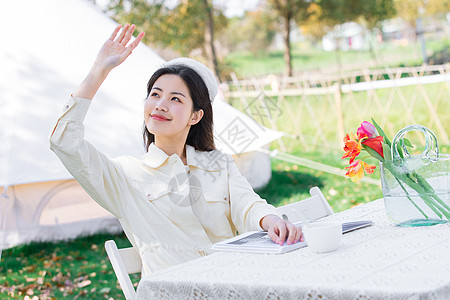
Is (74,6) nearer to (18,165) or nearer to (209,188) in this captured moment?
(18,165)

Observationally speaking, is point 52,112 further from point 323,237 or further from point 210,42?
point 210,42

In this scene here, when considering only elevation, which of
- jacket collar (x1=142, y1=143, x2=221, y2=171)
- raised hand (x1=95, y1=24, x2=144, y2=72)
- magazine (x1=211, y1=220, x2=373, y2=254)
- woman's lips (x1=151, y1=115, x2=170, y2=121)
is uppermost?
raised hand (x1=95, y1=24, x2=144, y2=72)

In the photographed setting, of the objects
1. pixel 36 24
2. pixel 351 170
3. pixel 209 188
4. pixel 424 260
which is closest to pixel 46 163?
pixel 36 24

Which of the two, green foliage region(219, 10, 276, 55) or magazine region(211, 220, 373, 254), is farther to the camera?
green foliage region(219, 10, 276, 55)

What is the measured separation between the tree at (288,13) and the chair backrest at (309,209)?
14.9 m

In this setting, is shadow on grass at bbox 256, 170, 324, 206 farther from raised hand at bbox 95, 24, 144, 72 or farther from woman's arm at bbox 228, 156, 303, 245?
raised hand at bbox 95, 24, 144, 72

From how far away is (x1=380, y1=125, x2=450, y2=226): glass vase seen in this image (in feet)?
5.44

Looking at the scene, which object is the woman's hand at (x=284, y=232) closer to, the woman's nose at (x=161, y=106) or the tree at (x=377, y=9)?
the woman's nose at (x=161, y=106)

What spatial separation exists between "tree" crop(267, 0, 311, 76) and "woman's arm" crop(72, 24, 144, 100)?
15227 millimetres

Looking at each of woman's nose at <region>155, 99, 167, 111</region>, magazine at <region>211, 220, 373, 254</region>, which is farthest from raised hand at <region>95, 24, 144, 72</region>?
magazine at <region>211, 220, 373, 254</region>

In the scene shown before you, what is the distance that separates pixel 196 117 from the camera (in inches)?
88.0

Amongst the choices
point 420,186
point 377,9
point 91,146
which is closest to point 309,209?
point 420,186

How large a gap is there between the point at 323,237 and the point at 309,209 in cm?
77

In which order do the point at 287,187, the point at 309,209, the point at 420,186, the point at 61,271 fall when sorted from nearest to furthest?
the point at 420,186
the point at 309,209
the point at 61,271
the point at 287,187
